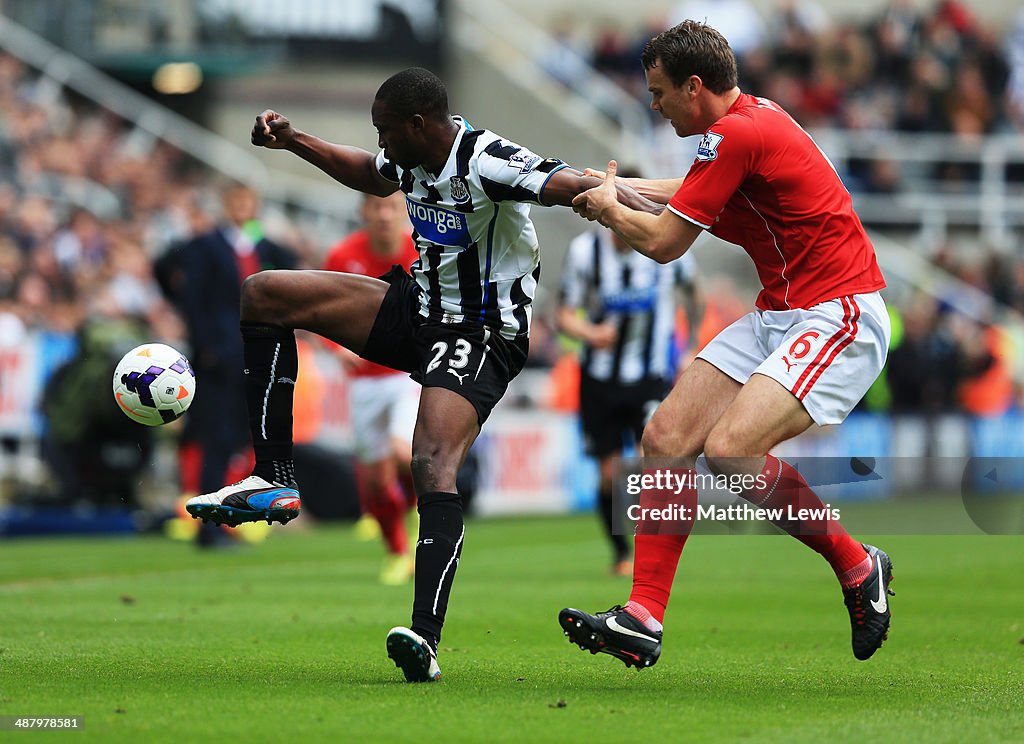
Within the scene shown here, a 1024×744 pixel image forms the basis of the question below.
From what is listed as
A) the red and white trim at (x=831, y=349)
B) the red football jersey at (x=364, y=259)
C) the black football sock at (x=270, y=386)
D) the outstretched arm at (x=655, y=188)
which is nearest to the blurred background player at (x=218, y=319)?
the red football jersey at (x=364, y=259)

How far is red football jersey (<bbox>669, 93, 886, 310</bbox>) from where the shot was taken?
20.1 ft

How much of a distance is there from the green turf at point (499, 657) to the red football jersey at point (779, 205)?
1.60 m

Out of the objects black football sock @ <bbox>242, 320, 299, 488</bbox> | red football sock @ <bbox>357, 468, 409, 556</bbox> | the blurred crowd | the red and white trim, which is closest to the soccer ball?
black football sock @ <bbox>242, 320, 299, 488</bbox>

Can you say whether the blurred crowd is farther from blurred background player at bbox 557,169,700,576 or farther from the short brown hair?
the short brown hair

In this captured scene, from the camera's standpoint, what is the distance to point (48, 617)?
27.6ft

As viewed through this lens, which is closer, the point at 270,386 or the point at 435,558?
the point at 435,558

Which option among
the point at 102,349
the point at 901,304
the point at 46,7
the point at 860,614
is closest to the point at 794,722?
the point at 860,614

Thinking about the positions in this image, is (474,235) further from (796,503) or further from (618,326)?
(618,326)

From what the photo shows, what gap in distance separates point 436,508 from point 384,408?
4947mm

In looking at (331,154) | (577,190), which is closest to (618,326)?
(331,154)

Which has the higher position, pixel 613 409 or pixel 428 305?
pixel 428 305

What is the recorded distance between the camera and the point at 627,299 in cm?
1148

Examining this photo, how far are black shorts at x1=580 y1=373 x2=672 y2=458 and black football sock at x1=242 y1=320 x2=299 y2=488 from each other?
16.2 feet

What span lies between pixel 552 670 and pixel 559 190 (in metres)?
1.97
